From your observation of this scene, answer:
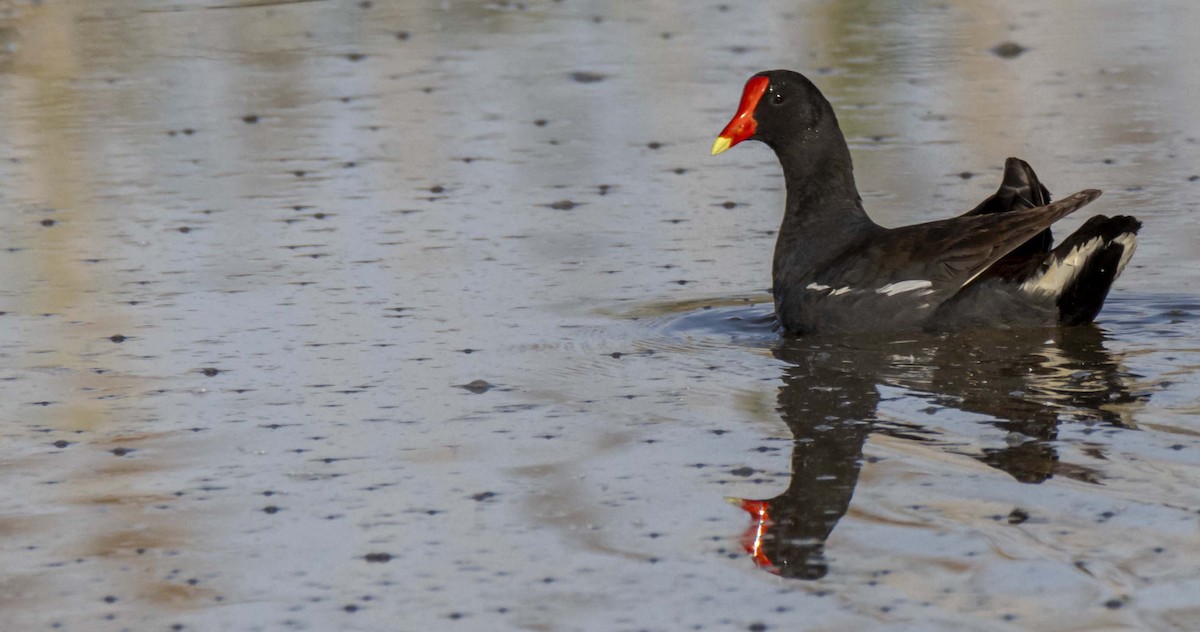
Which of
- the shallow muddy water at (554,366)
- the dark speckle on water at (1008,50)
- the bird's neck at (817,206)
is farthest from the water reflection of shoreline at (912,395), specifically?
the dark speckle on water at (1008,50)

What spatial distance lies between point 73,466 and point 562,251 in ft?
8.83

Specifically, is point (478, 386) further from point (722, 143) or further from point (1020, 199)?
point (1020, 199)

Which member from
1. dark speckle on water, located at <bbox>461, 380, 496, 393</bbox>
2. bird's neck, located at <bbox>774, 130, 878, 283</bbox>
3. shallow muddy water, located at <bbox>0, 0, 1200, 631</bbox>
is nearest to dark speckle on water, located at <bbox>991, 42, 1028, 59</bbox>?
shallow muddy water, located at <bbox>0, 0, 1200, 631</bbox>

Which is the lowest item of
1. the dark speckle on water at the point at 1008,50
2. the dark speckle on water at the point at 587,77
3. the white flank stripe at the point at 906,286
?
the white flank stripe at the point at 906,286

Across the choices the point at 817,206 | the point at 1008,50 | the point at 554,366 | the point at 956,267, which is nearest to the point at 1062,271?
the point at 956,267

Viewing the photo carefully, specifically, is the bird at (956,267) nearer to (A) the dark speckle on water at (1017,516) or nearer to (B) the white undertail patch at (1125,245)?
(B) the white undertail patch at (1125,245)

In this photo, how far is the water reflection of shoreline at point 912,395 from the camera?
4.12 meters

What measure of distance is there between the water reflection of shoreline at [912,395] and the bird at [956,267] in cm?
7

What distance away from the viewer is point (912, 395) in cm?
512

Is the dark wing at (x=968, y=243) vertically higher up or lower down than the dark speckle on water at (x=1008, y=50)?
lower down

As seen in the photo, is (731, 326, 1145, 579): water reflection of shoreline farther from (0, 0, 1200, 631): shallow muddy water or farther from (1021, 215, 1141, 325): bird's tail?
(1021, 215, 1141, 325): bird's tail

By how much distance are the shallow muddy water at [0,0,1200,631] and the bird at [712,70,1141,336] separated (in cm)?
9

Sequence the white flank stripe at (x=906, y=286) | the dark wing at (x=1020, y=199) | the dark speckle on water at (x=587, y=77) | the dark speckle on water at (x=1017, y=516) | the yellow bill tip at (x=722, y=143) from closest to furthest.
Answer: the dark speckle on water at (x=1017, y=516) < the white flank stripe at (x=906, y=286) < the dark wing at (x=1020, y=199) < the yellow bill tip at (x=722, y=143) < the dark speckle on water at (x=587, y=77)

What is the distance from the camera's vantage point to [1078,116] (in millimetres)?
9102
